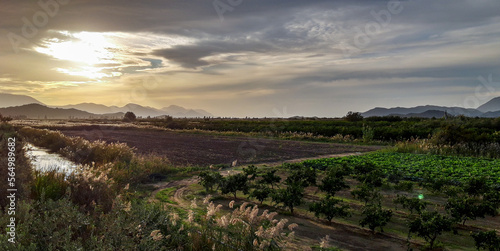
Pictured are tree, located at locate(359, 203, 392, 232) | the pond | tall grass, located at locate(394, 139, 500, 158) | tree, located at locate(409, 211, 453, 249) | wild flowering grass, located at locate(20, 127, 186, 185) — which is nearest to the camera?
tree, located at locate(409, 211, 453, 249)

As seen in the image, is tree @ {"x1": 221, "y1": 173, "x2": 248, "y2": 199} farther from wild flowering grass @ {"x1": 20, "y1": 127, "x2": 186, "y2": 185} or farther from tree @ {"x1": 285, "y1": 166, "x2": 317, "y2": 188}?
wild flowering grass @ {"x1": 20, "y1": 127, "x2": 186, "y2": 185}

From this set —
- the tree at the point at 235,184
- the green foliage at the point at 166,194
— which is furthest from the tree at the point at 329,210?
the green foliage at the point at 166,194

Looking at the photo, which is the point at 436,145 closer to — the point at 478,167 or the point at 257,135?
the point at 478,167

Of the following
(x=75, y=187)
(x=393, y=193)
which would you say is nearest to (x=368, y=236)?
(x=393, y=193)

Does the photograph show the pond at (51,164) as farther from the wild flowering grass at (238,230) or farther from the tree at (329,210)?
the tree at (329,210)

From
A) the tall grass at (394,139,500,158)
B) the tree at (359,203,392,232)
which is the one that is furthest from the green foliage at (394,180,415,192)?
the tall grass at (394,139,500,158)

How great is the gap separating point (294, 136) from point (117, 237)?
38485 millimetres

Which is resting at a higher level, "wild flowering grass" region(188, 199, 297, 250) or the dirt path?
"wild flowering grass" region(188, 199, 297, 250)

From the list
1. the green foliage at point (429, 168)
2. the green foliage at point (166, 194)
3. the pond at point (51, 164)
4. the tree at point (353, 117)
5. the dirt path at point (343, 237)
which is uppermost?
the tree at point (353, 117)

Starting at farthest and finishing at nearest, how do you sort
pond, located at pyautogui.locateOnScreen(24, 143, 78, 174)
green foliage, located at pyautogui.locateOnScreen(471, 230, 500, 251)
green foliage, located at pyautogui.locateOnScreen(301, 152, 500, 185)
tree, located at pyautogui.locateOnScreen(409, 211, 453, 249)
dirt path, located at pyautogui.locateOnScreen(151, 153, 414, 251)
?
green foliage, located at pyautogui.locateOnScreen(301, 152, 500, 185)
pond, located at pyautogui.locateOnScreen(24, 143, 78, 174)
dirt path, located at pyautogui.locateOnScreen(151, 153, 414, 251)
tree, located at pyautogui.locateOnScreen(409, 211, 453, 249)
green foliage, located at pyautogui.locateOnScreen(471, 230, 500, 251)

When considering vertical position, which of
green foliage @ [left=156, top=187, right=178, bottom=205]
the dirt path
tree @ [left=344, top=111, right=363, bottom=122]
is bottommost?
green foliage @ [left=156, top=187, right=178, bottom=205]

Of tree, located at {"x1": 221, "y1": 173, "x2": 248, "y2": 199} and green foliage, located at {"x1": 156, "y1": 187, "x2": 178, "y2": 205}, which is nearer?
green foliage, located at {"x1": 156, "y1": 187, "x2": 178, "y2": 205}

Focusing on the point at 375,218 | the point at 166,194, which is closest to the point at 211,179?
the point at 166,194

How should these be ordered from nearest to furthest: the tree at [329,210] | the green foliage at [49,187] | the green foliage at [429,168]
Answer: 1. the green foliage at [49,187]
2. the tree at [329,210]
3. the green foliage at [429,168]
